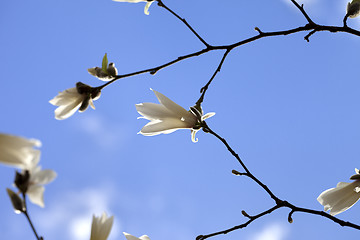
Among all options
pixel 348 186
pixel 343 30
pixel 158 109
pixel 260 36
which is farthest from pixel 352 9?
pixel 158 109

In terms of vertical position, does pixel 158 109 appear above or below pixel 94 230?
above

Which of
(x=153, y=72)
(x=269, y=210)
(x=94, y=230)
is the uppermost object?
(x=153, y=72)

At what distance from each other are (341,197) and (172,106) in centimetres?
42

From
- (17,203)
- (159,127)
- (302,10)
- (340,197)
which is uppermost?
(302,10)

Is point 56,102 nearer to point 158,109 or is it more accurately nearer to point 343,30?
point 158,109

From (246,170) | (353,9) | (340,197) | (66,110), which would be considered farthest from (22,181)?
(353,9)

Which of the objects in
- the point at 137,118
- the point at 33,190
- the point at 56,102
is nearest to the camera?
the point at 33,190

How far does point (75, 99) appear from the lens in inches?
34.4

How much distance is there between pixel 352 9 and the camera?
96cm

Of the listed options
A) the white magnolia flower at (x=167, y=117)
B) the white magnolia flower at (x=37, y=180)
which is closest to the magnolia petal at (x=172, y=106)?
the white magnolia flower at (x=167, y=117)

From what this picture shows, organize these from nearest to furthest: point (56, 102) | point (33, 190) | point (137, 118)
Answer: point (33, 190) < point (56, 102) < point (137, 118)

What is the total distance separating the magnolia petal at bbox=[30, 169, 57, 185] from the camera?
554 millimetres

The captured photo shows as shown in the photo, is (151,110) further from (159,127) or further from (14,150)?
(14,150)

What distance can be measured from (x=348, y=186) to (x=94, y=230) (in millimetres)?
564
